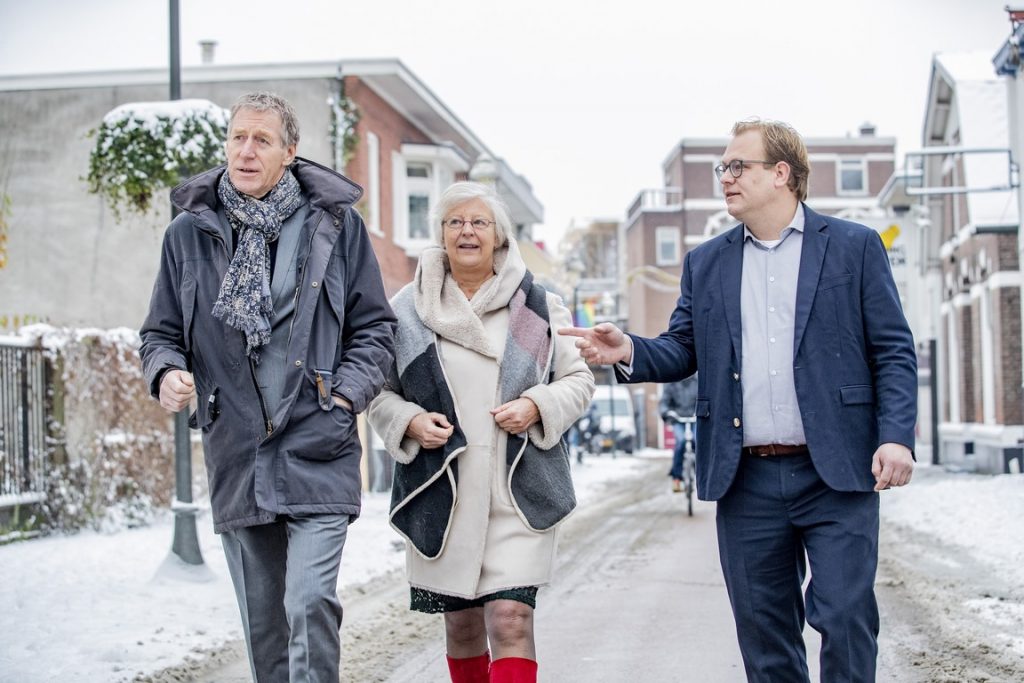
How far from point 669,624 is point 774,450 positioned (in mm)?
3764

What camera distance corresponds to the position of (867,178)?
191 feet

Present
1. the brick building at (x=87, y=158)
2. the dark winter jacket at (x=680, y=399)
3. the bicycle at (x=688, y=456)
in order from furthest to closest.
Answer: the brick building at (x=87, y=158) < the dark winter jacket at (x=680, y=399) < the bicycle at (x=688, y=456)

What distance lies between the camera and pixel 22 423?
37.6ft

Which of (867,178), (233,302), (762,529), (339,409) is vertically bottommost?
(762,529)

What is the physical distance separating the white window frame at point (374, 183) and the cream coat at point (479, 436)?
1709 centimetres

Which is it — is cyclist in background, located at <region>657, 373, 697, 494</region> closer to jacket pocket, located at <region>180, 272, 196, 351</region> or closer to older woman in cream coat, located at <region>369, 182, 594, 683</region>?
older woman in cream coat, located at <region>369, 182, 594, 683</region>

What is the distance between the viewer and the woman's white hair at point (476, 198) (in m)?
4.52

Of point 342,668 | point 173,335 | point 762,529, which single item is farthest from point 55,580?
point 762,529

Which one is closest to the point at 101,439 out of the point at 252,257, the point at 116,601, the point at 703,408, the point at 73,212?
the point at 116,601

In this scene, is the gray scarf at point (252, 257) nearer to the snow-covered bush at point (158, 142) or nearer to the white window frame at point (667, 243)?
the snow-covered bush at point (158, 142)

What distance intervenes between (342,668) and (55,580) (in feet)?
10.4

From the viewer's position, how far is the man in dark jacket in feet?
12.8

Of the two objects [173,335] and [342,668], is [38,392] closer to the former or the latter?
[342,668]

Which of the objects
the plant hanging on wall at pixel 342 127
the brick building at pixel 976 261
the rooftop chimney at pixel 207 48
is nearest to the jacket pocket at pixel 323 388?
the brick building at pixel 976 261
